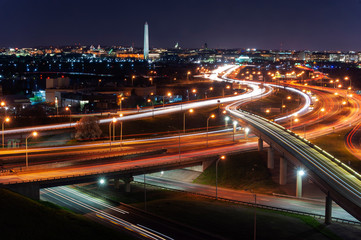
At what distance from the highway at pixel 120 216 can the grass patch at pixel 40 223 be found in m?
1.27

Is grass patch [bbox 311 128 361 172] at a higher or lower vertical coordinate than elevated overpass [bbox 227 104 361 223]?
lower

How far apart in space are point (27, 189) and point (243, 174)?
15800 mm

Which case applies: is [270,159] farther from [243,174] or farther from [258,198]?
[258,198]

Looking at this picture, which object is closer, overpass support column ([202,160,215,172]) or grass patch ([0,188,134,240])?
grass patch ([0,188,134,240])

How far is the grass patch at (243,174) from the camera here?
2953 centimetres

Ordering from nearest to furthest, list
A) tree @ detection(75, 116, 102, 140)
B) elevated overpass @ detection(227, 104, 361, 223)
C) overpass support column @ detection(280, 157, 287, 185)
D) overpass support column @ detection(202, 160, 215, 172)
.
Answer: elevated overpass @ detection(227, 104, 361, 223)
overpass support column @ detection(280, 157, 287, 185)
overpass support column @ detection(202, 160, 215, 172)
tree @ detection(75, 116, 102, 140)

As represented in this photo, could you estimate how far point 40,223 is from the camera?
1920cm

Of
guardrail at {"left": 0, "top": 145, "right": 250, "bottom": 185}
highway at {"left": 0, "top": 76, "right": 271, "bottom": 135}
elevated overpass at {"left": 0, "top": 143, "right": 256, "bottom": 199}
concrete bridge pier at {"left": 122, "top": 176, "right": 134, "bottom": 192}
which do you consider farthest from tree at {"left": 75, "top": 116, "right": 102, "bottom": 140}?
concrete bridge pier at {"left": 122, "top": 176, "right": 134, "bottom": 192}

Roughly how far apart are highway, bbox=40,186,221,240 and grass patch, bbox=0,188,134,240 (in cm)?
127

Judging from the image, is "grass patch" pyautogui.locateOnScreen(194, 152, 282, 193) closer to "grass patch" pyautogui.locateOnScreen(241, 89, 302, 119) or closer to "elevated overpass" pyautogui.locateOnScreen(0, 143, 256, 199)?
"elevated overpass" pyautogui.locateOnScreen(0, 143, 256, 199)

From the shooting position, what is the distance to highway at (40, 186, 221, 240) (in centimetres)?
1997

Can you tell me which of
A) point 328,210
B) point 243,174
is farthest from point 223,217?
point 243,174

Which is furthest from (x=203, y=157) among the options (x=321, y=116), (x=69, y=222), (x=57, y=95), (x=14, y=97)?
(x=14, y=97)

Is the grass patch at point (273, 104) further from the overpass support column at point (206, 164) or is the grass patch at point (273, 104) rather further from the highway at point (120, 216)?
the highway at point (120, 216)
